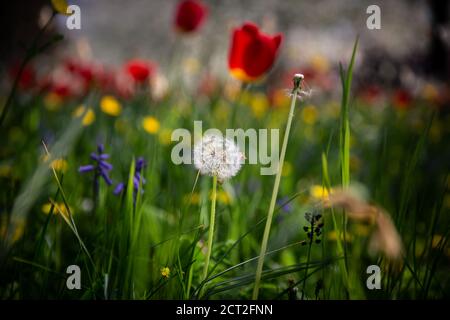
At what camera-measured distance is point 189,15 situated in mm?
1304

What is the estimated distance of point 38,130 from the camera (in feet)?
4.41

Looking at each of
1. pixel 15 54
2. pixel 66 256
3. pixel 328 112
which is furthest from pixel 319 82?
pixel 15 54

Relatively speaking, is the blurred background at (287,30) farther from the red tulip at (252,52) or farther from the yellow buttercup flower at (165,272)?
the yellow buttercup flower at (165,272)

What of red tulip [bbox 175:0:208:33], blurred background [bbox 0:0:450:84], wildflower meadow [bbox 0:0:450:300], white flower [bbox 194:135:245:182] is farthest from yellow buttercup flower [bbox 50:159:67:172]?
blurred background [bbox 0:0:450:84]

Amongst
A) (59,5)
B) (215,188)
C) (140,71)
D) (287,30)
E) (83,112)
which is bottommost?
(215,188)

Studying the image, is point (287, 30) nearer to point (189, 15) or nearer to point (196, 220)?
point (189, 15)

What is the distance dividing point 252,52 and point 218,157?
1.14 ft

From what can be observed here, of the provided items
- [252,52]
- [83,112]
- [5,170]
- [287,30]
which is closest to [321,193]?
[252,52]

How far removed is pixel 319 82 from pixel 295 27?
1.95 metres

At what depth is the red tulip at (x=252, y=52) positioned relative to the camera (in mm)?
767

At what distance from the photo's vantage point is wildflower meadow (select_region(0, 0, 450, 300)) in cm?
54

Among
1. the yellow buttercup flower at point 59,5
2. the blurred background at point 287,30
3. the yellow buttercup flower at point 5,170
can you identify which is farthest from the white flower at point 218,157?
the blurred background at point 287,30

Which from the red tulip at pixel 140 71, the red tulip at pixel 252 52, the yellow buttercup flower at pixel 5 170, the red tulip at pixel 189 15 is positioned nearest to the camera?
the red tulip at pixel 252 52

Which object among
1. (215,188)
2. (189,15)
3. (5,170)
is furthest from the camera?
(189,15)
